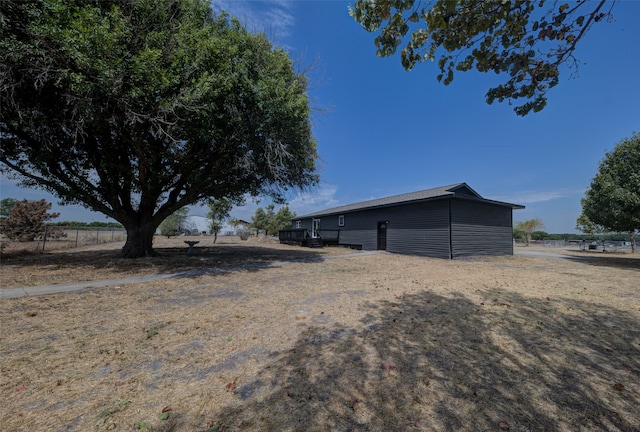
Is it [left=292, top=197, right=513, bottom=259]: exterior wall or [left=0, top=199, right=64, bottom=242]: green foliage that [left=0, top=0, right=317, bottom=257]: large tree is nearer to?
[left=292, top=197, right=513, bottom=259]: exterior wall

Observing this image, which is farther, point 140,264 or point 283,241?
point 283,241

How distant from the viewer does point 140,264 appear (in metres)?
9.67

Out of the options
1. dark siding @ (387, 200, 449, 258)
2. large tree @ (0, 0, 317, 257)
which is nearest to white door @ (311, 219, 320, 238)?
dark siding @ (387, 200, 449, 258)

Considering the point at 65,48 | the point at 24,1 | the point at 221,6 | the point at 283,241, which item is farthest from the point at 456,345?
the point at 283,241

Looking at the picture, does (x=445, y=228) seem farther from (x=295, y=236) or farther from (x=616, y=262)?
(x=295, y=236)

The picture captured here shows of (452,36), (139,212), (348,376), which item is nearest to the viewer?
(348,376)

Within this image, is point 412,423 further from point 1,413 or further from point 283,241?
point 283,241

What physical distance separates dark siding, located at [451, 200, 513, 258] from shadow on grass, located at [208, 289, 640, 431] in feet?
33.6

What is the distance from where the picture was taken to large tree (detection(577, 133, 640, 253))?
39.5 feet

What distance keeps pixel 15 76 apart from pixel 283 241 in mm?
20146

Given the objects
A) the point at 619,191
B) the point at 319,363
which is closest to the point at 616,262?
the point at 619,191

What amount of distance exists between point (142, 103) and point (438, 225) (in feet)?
46.0

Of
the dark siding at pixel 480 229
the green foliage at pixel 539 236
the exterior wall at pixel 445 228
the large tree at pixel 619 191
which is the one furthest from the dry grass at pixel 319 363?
the green foliage at pixel 539 236

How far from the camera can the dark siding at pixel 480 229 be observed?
47.2 ft
